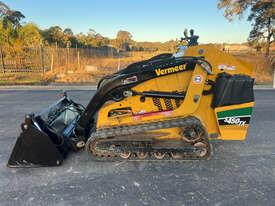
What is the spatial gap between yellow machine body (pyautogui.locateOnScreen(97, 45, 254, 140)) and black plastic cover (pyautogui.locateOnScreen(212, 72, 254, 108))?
0.07m

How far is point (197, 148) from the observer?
376 cm

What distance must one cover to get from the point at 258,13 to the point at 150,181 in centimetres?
2151

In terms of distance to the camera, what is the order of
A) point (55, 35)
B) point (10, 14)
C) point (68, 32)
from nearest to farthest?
point (10, 14), point (55, 35), point (68, 32)

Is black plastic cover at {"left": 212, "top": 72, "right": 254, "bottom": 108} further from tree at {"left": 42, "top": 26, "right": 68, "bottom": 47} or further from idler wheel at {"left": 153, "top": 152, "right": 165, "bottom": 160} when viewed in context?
tree at {"left": 42, "top": 26, "right": 68, "bottom": 47}

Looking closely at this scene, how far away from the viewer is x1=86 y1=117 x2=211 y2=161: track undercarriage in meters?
3.71

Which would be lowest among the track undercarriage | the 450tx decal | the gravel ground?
the gravel ground

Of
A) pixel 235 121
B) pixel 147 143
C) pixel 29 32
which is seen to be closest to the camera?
pixel 147 143

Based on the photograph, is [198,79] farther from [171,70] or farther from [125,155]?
[125,155]

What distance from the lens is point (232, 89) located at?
3.77m

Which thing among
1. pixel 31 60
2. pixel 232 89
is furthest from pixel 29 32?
pixel 232 89

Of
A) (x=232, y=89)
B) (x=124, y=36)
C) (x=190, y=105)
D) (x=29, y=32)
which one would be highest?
(x=124, y=36)

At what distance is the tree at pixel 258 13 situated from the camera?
66.1ft

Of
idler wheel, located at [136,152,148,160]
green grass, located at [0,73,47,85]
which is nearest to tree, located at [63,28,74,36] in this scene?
green grass, located at [0,73,47,85]

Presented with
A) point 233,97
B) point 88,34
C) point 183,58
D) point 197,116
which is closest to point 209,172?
point 197,116
